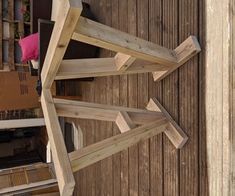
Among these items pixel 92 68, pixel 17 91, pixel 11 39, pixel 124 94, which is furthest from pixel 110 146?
pixel 11 39

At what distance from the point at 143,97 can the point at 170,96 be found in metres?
0.28

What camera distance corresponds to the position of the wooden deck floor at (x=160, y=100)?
4.84ft

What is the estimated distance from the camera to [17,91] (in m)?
2.99

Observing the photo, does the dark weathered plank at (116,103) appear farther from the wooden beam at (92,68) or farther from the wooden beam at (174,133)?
the wooden beam at (92,68)

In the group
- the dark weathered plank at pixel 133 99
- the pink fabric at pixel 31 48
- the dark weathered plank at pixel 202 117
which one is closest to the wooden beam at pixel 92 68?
the dark weathered plank at pixel 202 117

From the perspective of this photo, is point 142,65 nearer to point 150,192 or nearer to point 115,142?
point 115,142

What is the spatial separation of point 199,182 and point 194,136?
0.22m

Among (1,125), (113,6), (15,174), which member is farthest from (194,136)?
(1,125)

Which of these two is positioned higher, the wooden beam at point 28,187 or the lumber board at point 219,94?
the lumber board at point 219,94

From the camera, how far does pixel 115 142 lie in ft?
3.98

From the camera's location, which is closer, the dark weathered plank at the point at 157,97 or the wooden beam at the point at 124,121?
the wooden beam at the point at 124,121

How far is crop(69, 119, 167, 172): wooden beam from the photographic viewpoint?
1034 millimetres

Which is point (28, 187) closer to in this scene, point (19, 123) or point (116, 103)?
point (19, 123)

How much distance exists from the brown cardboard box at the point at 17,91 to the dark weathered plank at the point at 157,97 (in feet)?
5.33
